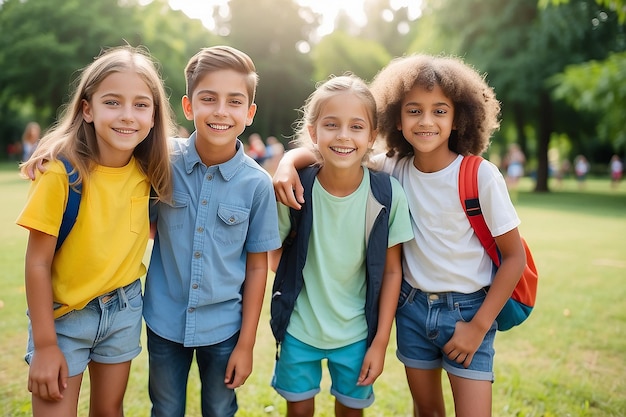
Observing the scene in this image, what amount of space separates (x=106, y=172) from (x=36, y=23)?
30.5 metres

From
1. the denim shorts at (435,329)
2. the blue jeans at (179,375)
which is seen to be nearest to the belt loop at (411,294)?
the denim shorts at (435,329)

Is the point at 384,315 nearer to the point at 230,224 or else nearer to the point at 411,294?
the point at 411,294

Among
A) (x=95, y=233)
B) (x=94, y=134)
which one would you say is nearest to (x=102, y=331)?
(x=95, y=233)

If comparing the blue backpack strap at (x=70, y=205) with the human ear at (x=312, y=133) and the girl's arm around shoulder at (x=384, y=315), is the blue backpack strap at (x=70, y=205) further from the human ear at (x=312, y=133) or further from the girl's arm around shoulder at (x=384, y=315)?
the girl's arm around shoulder at (x=384, y=315)

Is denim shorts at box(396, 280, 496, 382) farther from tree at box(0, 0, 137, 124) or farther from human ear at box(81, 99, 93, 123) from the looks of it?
tree at box(0, 0, 137, 124)

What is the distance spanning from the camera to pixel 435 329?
2.31 m

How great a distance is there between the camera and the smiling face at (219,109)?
225 centimetres

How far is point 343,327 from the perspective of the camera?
2344 millimetres

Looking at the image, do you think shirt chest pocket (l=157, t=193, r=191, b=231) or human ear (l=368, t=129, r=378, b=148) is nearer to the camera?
shirt chest pocket (l=157, t=193, r=191, b=231)

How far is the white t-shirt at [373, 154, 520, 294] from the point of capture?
231 cm

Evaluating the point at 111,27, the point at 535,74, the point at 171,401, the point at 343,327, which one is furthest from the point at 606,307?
the point at 111,27

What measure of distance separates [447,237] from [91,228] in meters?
1.53

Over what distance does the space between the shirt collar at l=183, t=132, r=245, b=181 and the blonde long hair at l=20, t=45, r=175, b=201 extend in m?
0.09

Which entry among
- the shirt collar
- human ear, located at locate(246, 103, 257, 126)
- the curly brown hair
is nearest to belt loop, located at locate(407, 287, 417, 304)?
the curly brown hair
